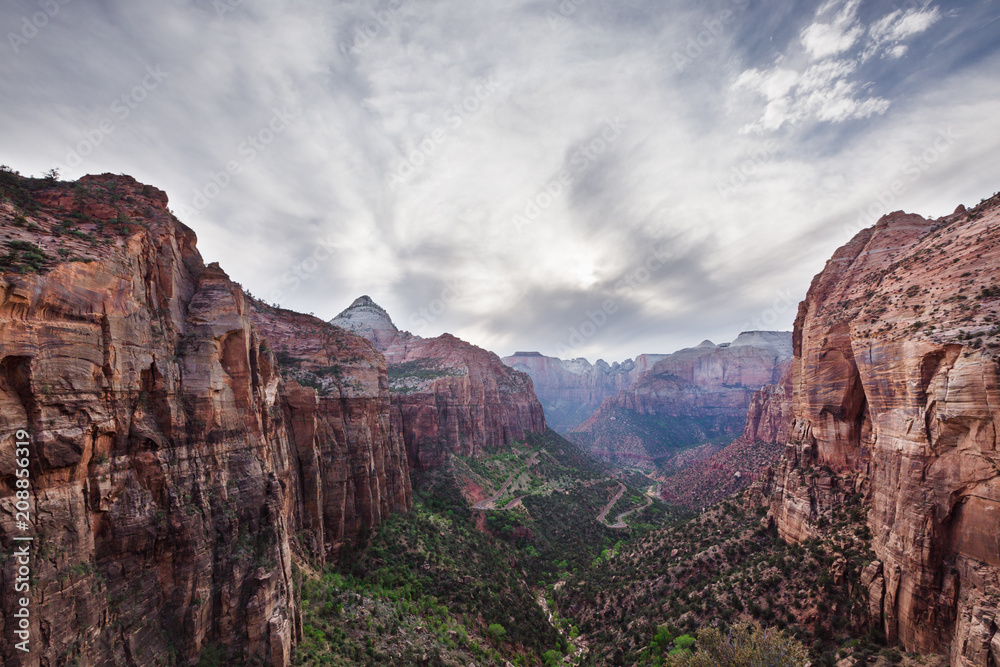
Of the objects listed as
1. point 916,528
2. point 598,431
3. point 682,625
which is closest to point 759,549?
point 682,625

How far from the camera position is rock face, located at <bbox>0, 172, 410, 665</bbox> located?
1270 centimetres

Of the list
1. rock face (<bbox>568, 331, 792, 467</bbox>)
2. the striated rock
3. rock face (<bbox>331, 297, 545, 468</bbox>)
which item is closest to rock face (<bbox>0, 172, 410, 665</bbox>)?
the striated rock

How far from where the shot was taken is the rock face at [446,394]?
68.6 metres

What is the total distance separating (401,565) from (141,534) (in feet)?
84.7

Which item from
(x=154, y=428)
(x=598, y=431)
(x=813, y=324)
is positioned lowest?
(x=598, y=431)

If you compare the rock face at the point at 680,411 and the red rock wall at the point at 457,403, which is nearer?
the red rock wall at the point at 457,403

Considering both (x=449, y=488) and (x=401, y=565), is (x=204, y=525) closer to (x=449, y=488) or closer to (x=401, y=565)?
(x=401, y=565)

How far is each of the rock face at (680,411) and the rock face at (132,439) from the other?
5804 inches

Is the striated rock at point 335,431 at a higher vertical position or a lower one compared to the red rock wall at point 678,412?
higher

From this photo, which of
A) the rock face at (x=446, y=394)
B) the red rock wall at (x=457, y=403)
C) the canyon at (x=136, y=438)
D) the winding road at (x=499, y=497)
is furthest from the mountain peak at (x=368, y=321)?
the canyon at (x=136, y=438)

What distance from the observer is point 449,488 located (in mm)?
60844

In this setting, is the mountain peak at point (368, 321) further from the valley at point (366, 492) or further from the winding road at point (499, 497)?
the valley at point (366, 492)

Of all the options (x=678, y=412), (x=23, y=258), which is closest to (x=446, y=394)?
(x=23, y=258)

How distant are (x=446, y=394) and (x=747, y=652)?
64.9m
